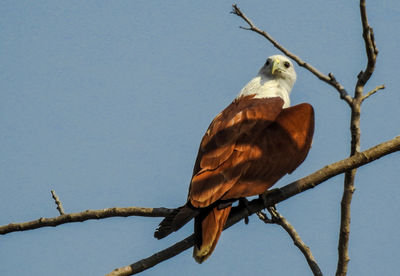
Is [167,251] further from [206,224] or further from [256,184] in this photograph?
[256,184]

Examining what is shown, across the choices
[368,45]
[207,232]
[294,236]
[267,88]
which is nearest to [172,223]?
[207,232]

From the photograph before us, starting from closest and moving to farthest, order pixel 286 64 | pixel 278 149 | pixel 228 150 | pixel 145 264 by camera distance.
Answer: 1. pixel 145 264
2. pixel 228 150
3. pixel 278 149
4. pixel 286 64

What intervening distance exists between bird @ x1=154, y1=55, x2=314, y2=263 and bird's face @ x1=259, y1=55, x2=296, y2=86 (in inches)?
48.3

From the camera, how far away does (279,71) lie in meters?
6.10

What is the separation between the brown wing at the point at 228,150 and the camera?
12.7 ft

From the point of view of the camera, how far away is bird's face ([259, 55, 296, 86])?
6.11 m

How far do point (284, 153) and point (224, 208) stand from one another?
31.7 inches

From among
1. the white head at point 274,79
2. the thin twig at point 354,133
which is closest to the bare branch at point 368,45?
the thin twig at point 354,133

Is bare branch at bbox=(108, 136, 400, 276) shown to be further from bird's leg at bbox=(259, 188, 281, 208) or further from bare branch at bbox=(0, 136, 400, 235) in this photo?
bird's leg at bbox=(259, 188, 281, 208)

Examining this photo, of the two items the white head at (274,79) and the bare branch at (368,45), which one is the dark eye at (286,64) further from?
the bare branch at (368,45)

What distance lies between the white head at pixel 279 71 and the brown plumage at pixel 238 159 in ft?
4.36

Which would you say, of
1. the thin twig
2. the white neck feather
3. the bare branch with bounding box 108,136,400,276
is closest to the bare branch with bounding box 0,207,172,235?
the bare branch with bounding box 108,136,400,276

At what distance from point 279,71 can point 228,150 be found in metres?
2.22

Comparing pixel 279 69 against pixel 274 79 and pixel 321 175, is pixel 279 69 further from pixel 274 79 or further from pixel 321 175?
pixel 321 175
